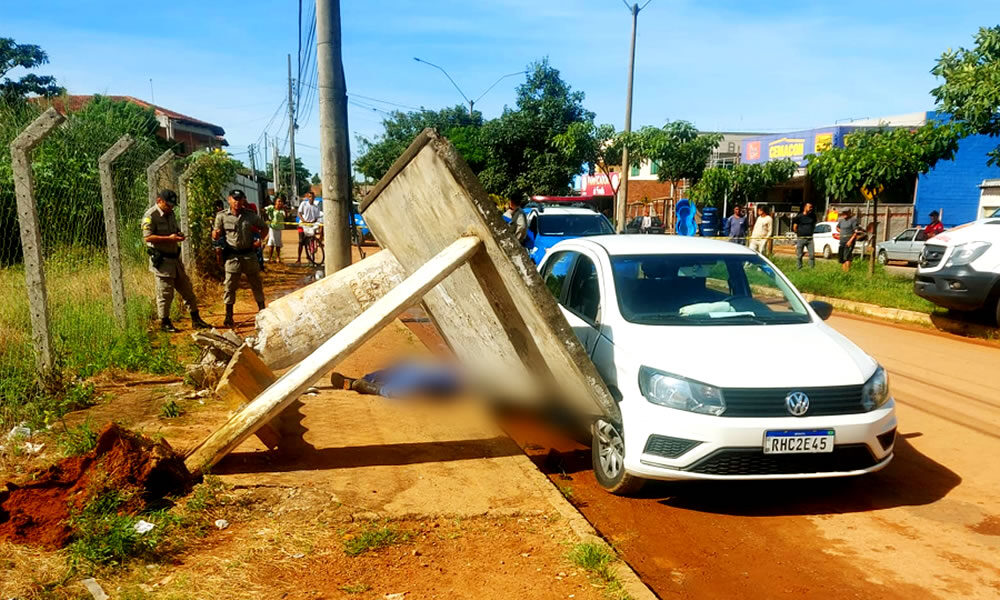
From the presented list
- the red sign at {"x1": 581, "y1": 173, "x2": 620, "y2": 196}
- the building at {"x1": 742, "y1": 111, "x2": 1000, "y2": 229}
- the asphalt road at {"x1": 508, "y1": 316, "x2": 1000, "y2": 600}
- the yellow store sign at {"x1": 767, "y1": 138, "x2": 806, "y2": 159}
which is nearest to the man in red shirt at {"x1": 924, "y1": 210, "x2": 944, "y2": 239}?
the building at {"x1": 742, "y1": 111, "x2": 1000, "y2": 229}

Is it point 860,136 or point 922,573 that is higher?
point 860,136

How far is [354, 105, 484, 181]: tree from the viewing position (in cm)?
3812

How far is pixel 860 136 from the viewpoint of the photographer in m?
14.2

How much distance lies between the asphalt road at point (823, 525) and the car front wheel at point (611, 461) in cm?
12

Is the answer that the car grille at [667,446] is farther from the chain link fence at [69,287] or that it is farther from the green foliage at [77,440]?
the chain link fence at [69,287]

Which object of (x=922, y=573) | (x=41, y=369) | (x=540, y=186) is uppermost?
(x=540, y=186)

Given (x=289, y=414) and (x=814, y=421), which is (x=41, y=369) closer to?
(x=289, y=414)

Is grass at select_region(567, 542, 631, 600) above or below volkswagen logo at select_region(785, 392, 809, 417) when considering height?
below

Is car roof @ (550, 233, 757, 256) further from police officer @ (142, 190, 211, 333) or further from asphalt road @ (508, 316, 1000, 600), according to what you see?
police officer @ (142, 190, 211, 333)

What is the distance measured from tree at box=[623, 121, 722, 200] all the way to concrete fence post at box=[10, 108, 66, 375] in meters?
19.3

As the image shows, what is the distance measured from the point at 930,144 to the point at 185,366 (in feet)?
43.4

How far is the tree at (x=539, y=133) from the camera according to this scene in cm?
3191

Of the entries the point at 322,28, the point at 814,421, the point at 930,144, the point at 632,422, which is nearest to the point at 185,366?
the point at 322,28

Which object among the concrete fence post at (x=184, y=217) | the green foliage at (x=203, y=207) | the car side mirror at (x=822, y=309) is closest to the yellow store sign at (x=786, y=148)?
the green foliage at (x=203, y=207)
